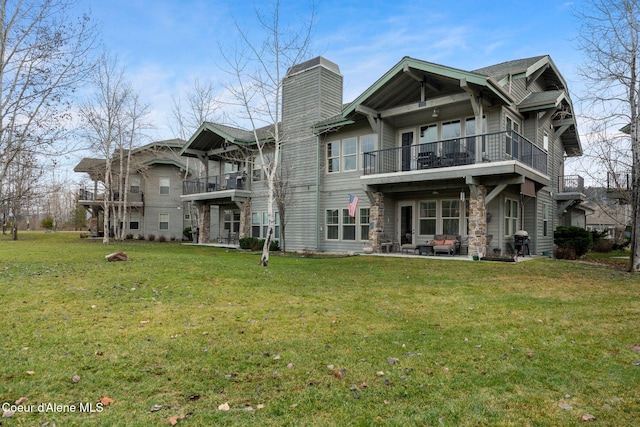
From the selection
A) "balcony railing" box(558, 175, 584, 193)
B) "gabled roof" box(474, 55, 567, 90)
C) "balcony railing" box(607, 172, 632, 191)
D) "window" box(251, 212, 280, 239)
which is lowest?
"window" box(251, 212, 280, 239)

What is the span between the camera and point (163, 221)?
31.9 meters

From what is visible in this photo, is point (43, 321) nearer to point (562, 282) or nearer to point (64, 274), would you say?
point (64, 274)

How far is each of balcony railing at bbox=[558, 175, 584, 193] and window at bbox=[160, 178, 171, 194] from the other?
2776 centimetres

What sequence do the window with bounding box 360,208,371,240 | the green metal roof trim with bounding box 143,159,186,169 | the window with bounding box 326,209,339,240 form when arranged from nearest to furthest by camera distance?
1. the window with bounding box 360,208,371,240
2. the window with bounding box 326,209,339,240
3. the green metal roof trim with bounding box 143,159,186,169

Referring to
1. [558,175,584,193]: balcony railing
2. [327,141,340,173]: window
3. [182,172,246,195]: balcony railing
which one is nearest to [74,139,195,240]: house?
[182,172,246,195]: balcony railing

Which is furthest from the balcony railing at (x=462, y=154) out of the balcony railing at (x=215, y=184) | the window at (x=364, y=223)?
the balcony railing at (x=215, y=184)

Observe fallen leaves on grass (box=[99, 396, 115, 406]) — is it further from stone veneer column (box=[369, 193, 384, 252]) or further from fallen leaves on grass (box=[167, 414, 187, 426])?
stone veneer column (box=[369, 193, 384, 252])

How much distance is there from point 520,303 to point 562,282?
10.4 feet

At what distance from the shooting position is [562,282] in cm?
950

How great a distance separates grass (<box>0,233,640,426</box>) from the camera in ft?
10.9

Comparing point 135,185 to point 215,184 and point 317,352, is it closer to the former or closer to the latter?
point 215,184

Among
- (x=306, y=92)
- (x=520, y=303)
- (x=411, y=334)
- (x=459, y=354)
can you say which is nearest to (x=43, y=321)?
(x=411, y=334)

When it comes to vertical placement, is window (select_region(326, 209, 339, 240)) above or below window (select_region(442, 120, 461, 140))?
below

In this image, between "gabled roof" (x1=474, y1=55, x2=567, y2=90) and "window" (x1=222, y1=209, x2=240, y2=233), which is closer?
"gabled roof" (x1=474, y1=55, x2=567, y2=90)
